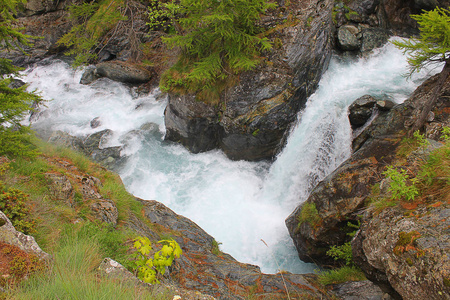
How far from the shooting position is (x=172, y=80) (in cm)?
973

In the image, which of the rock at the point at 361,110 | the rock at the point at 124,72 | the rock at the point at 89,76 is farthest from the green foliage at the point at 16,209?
the rock at the point at 89,76

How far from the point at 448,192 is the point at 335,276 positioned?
308 centimetres

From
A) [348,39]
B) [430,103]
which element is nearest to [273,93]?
[430,103]

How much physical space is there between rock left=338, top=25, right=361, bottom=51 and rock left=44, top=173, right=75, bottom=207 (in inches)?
473

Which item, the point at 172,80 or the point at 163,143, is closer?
the point at 172,80

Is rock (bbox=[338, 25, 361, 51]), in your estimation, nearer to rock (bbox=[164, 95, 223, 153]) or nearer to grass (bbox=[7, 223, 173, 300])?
rock (bbox=[164, 95, 223, 153])

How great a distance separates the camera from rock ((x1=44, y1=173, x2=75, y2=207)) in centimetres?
489

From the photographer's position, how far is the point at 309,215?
6.92m

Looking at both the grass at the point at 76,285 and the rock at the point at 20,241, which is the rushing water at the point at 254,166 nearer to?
the grass at the point at 76,285

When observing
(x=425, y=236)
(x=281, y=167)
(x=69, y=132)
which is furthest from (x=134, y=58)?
(x=425, y=236)

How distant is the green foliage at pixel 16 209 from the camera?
3.60 metres

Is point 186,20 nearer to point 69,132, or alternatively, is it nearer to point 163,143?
point 163,143

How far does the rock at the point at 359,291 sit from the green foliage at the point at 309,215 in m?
1.58

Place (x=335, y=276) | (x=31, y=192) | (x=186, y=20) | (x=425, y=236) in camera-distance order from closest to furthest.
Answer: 1. (x=425, y=236)
2. (x=31, y=192)
3. (x=335, y=276)
4. (x=186, y=20)
